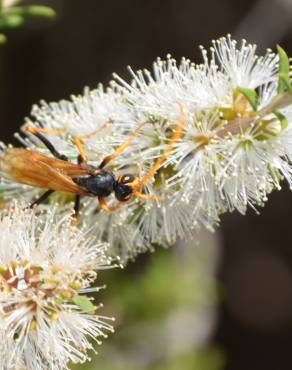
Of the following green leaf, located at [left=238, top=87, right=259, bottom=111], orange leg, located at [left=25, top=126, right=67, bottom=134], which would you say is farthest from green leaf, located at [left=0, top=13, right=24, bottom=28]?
green leaf, located at [left=238, top=87, right=259, bottom=111]

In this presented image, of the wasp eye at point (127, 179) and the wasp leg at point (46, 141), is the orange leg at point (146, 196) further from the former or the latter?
the wasp leg at point (46, 141)

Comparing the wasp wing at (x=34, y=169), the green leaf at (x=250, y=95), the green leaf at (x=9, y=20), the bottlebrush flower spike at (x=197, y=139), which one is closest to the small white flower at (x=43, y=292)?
the wasp wing at (x=34, y=169)

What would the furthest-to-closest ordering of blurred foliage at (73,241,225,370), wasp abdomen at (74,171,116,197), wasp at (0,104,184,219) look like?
blurred foliage at (73,241,225,370) → wasp abdomen at (74,171,116,197) → wasp at (0,104,184,219)

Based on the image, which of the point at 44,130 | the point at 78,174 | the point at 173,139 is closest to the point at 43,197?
the point at 78,174

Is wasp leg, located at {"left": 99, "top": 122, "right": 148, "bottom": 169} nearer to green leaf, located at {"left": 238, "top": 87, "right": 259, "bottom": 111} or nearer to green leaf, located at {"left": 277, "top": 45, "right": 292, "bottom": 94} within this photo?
green leaf, located at {"left": 238, "top": 87, "right": 259, "bottom": 111}

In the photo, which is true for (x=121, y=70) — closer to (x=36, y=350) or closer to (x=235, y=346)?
(x=235, y=346)

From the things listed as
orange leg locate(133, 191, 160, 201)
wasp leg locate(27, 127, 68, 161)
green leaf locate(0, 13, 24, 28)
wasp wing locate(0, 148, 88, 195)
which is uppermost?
green leaf locate(0, 13, 24, 28)

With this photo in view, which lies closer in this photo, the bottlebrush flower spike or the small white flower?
the small white flower

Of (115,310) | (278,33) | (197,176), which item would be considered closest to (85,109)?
(197,176)
